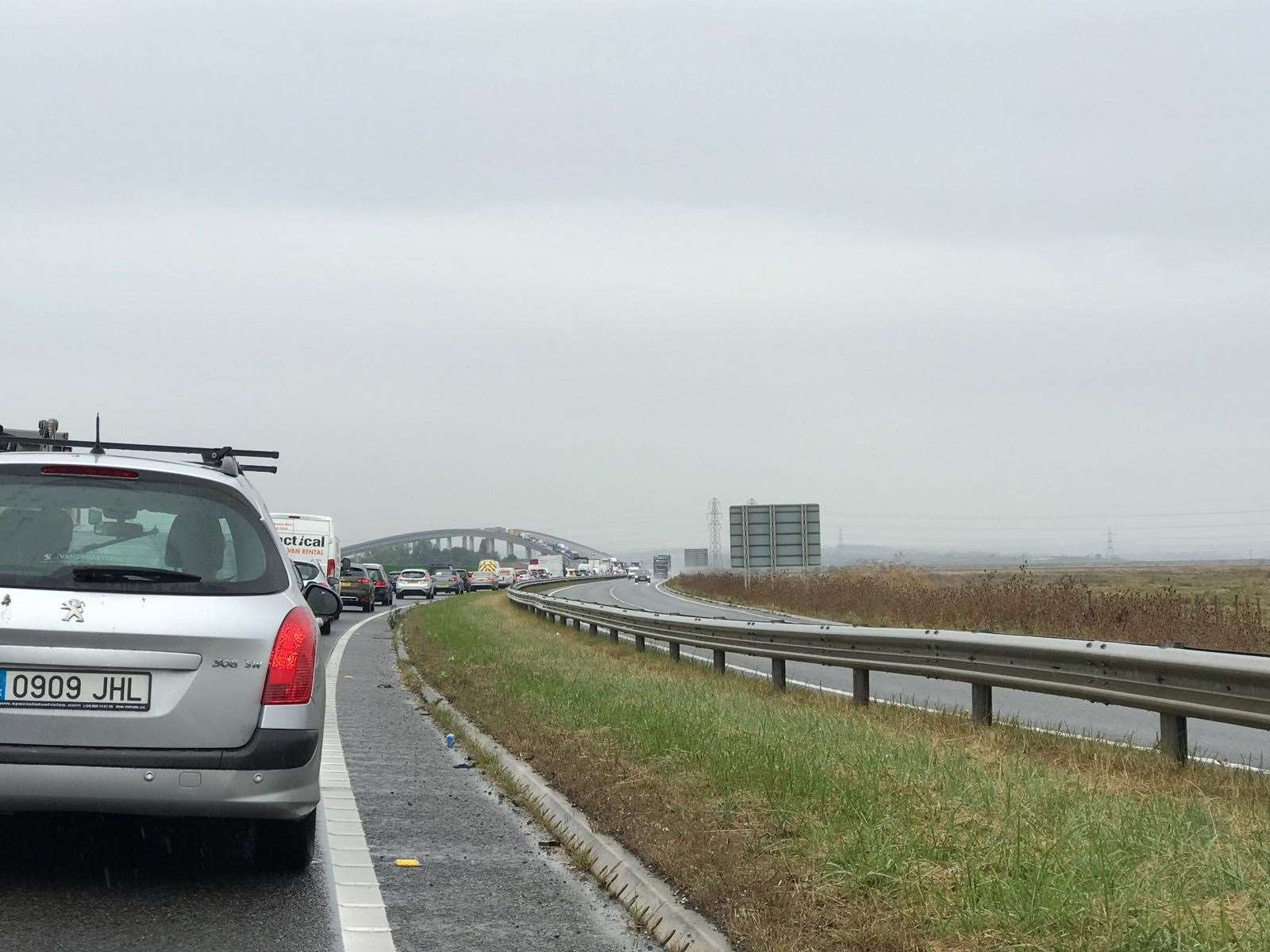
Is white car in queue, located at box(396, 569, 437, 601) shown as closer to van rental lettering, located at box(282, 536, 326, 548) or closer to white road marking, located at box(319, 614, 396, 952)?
van rental lettering, located at box(282, 536, 326, 548)

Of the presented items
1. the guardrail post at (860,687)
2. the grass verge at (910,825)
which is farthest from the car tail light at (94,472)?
the guardrail post at (860,687)

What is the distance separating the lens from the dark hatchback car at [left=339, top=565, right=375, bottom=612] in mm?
49719

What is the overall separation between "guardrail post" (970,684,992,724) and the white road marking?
188 inches

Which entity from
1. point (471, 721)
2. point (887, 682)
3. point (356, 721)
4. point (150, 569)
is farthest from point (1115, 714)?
point (150, 569)

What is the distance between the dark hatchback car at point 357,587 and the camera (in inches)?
1957

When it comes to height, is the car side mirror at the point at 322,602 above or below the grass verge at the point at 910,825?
above

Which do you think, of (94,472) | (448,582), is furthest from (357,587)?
(94,472)

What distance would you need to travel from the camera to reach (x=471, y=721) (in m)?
13.8

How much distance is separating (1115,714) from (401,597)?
62.8 metres

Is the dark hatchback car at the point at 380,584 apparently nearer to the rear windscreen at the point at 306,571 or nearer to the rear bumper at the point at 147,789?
the rear windscreen at the point at 306,571

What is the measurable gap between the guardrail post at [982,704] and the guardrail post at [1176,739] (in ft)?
7.57

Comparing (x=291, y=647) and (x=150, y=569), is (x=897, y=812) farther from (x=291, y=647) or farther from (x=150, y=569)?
(x=150, y=569)

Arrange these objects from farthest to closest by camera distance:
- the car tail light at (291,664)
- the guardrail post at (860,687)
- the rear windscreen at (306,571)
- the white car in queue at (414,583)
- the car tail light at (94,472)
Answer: the white car in queue at (414,583) → the rear windscreen at (306,571) → the guardrail post at (860,687) → the car tail light at (94,472) → the car tail light at (291,664)

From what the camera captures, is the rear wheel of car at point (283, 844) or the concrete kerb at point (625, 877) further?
the rear wheel of car at point (283, 844)
